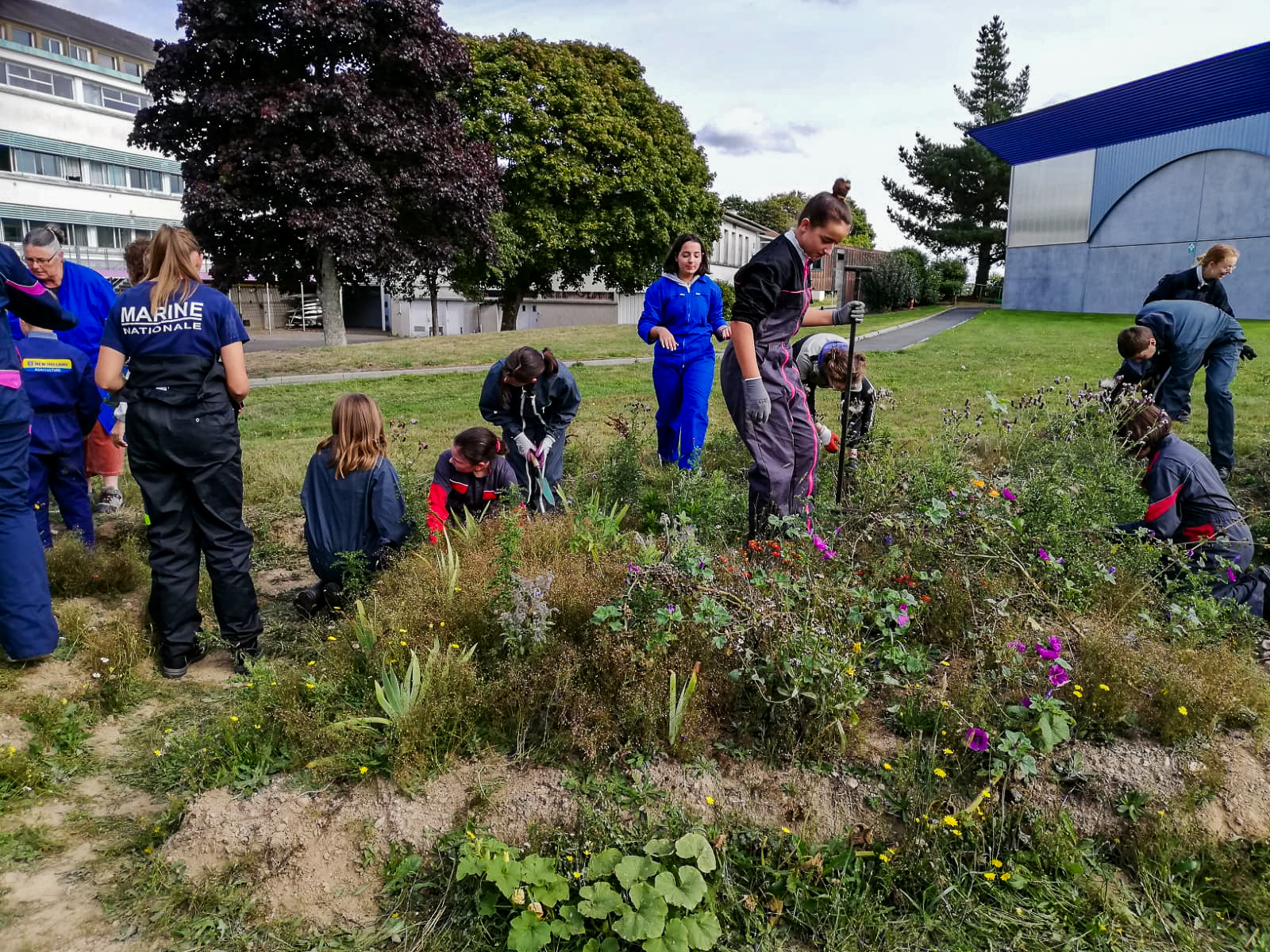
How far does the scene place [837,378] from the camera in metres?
5.17

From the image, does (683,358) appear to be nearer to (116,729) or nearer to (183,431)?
(183,431)

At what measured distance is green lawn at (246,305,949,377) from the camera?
50.6 ft

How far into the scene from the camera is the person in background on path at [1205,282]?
668 centimetres

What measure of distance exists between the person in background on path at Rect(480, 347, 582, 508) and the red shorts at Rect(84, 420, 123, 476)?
2.81 m

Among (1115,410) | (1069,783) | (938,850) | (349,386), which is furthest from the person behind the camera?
(349,386)

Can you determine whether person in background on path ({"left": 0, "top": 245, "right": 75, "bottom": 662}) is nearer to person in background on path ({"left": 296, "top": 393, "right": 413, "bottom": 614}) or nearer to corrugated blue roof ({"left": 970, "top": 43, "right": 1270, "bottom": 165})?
person in background on path ({"left": 296, "top": 393, "right": 413, "bottom": 614})

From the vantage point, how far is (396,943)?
2.35 metres

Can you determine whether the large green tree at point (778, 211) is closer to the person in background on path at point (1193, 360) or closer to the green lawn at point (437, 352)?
the green lawn at point (437, 352)

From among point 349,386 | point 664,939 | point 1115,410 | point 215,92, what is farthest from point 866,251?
point 664,939

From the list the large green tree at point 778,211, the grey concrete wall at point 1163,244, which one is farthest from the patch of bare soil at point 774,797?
the large green tree at point 778,211

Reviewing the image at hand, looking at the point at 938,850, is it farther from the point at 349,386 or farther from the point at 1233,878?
the point at 349,386

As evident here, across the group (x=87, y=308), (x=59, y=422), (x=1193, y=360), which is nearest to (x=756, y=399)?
(x=59, y=422)

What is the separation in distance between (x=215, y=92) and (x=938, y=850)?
19.7 meters

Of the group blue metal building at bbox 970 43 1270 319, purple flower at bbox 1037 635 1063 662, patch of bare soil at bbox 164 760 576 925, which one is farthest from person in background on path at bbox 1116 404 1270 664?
blue metal building at bbox 970 43 1270 319
